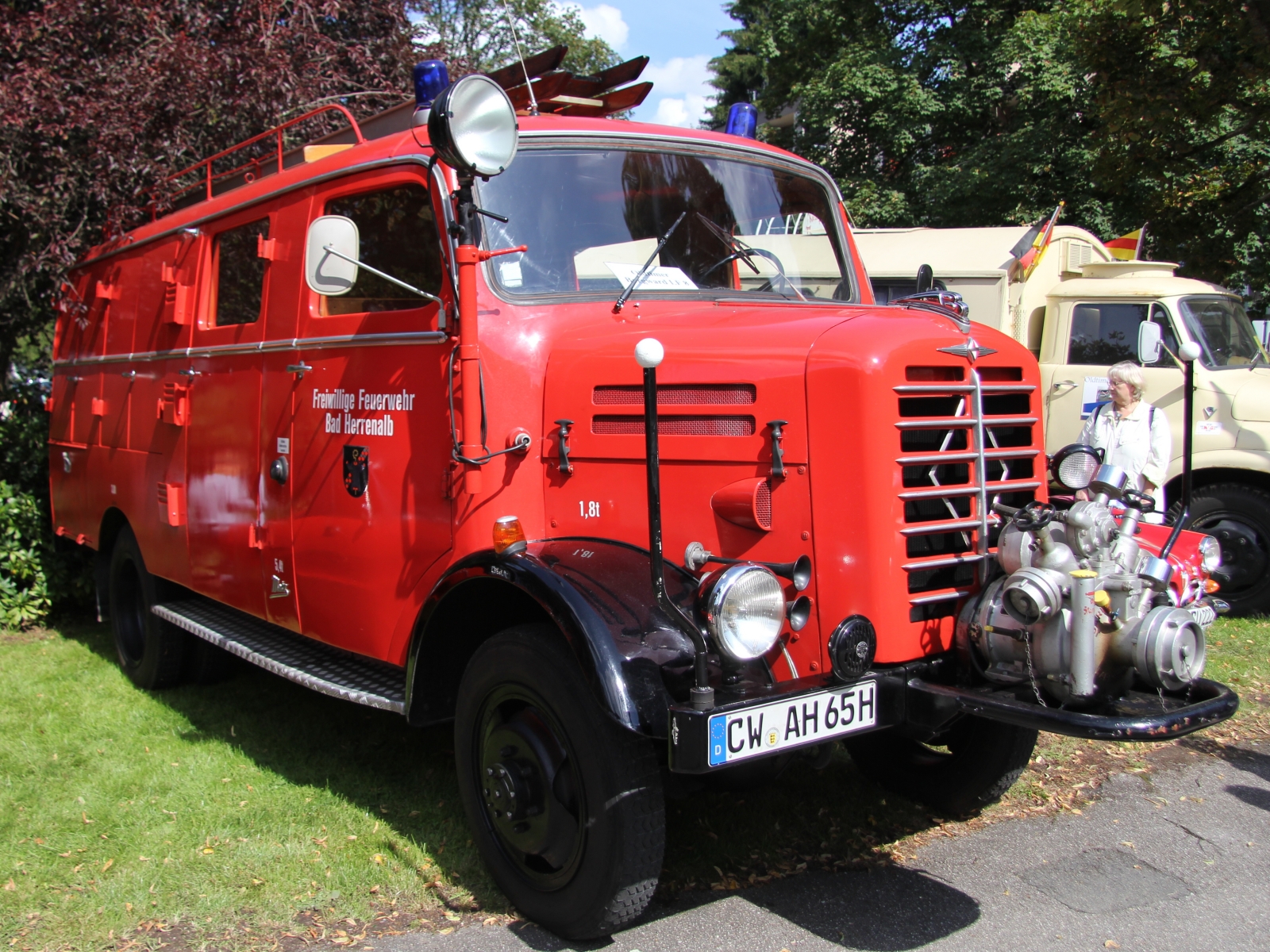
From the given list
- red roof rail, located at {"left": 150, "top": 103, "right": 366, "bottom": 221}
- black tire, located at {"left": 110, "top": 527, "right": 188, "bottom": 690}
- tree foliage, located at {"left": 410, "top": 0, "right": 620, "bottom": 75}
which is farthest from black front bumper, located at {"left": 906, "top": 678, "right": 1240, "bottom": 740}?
tree foliage, located at {"left": 410, "top": 0, "right": 620, "bottom": 75}

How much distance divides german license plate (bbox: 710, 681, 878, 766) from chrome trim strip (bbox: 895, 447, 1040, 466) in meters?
0.65

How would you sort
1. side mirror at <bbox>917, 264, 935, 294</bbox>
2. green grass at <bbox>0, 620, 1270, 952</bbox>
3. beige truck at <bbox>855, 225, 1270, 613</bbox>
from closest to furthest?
1. green grass at <bbox>0, 620, 1270, 952</bbox>
2. side mirror at <bbox>917, 264, 935, 294</bbox>
3. beige truck at <bbox>855, 225, 1270, 613</bbox>

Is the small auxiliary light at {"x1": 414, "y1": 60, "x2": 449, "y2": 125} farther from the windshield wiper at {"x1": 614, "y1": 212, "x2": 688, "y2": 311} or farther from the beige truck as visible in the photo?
the beige truck

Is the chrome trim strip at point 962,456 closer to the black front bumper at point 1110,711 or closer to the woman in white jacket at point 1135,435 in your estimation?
the black front bumper at point 1110,711

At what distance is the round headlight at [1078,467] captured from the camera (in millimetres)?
3289

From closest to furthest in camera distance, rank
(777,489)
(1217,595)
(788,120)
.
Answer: (777,489) < (1217,595) < (788,120)

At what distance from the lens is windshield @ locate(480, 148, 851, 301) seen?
12.1ft

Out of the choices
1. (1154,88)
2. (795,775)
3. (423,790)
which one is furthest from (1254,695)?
(1154,88)

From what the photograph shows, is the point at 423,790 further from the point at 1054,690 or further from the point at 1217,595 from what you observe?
the point at 1217,595

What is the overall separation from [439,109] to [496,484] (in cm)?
121

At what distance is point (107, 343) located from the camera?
629 centimetres

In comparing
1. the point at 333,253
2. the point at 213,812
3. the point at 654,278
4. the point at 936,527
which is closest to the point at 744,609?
the point at 936,527

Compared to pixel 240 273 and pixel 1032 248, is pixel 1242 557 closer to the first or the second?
pixel 1032 248

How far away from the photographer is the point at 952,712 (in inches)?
116
